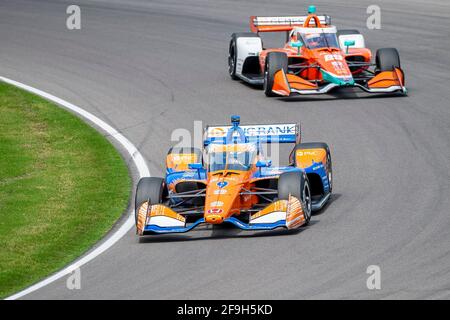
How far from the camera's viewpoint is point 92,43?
106 feet

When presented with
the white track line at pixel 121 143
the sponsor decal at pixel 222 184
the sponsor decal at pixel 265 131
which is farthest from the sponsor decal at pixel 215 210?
the sponsor decal at pixel 265 131

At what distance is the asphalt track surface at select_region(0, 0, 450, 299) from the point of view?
563 inches

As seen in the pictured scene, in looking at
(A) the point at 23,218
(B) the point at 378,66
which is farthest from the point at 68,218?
(B) the point at 378,66

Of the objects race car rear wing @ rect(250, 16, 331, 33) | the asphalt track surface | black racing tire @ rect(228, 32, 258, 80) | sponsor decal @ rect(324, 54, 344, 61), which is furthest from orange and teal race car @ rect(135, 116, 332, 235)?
race car rear wing @ rect(250, 16, 331, 33)

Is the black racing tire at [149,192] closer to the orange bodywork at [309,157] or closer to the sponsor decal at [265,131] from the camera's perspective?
the sponsor decal at [265,131]

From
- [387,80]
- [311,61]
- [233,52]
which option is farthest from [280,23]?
[387,80]

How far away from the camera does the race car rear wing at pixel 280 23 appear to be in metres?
27.1

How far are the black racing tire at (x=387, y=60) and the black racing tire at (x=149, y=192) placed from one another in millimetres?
9293

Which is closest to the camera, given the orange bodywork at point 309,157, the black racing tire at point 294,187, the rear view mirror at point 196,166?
the black racing tire at point 294,187

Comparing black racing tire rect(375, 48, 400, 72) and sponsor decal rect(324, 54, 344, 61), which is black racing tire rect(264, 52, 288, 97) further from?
black racing tire rect(375, 48, 400, 72)

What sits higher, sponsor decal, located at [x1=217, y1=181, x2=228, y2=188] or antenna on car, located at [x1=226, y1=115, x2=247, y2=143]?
antenna on car, located at [x1=226, y1=115, x2=247, y2=143]

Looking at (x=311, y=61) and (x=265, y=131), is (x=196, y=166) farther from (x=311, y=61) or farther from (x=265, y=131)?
(x=311, y=61)

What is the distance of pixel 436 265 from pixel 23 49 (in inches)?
763

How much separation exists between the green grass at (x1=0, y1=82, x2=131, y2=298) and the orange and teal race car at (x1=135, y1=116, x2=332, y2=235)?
3.27 ft
